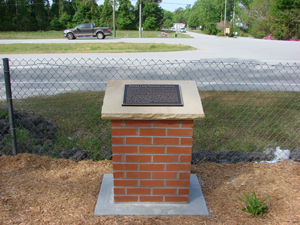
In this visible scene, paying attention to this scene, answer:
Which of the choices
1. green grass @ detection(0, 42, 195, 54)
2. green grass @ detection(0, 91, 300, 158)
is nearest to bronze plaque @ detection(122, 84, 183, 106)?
green grass @ detection(0, 91, 300, 158)

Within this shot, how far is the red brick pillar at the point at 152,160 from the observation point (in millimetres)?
2334

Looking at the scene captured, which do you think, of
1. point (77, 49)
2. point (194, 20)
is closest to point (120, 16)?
point (77, 49)

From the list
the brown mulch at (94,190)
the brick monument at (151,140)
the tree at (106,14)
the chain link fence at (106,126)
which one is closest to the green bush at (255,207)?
the brown mulch at (94,190)

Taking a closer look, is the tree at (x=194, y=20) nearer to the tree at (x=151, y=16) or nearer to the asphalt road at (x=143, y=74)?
the tree at (x=151, y=16)

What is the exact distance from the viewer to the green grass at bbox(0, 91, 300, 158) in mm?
4008

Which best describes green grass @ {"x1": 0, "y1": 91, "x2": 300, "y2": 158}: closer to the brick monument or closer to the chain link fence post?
the chain link fence post

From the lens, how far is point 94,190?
280 centimetres

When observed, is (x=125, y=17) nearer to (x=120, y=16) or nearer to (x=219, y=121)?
(x=120, y=16)

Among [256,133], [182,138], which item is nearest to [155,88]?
[182,138]

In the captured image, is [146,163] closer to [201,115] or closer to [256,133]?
[201,115]

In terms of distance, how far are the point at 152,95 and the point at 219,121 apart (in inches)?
96.6

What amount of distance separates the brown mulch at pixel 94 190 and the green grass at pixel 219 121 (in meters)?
0.56

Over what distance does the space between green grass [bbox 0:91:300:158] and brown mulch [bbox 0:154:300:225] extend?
0.56m

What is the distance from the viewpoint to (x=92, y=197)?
8.77 ft
